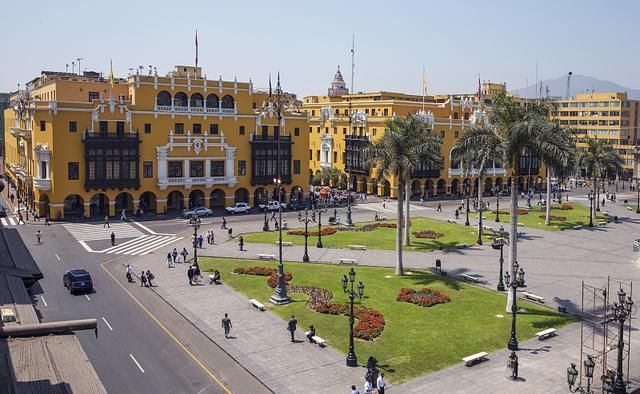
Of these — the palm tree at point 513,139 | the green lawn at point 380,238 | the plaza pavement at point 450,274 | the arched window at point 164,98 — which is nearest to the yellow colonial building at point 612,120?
the plaza pavement at point 450,274

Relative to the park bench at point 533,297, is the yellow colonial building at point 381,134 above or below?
above

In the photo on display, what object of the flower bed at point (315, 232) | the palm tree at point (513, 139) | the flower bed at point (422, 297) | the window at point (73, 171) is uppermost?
the palm tree at point (513, 139)

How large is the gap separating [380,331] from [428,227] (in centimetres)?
3572

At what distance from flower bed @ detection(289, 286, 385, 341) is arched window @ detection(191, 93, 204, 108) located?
43.5 meters

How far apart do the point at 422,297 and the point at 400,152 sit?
1185 cm

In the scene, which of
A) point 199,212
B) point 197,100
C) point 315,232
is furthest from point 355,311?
point 197,100

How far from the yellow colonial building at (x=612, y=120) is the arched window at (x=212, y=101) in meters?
89.1

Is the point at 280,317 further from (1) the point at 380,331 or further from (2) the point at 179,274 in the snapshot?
(2) the point at 179,274

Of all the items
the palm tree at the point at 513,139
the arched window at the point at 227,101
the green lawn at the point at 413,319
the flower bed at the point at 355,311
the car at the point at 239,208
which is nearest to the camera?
the green lawn at the point at 413,319

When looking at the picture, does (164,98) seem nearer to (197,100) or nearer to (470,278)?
(197,100)

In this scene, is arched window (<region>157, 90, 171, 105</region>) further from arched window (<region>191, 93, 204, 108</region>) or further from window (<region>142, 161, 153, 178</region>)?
window (<region>142, 161, 153, 178</region>)

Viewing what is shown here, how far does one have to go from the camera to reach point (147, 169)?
74688 millimetres

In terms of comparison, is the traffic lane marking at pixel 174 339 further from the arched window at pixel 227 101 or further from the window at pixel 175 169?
the arched window at pixel 227 101

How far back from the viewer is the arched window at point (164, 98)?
75.6m
